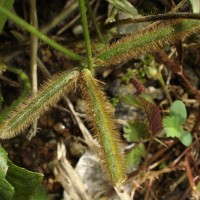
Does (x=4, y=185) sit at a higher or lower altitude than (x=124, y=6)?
lower

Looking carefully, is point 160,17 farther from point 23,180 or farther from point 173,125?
point 23,180

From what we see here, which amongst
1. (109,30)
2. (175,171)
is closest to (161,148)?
(175,171)

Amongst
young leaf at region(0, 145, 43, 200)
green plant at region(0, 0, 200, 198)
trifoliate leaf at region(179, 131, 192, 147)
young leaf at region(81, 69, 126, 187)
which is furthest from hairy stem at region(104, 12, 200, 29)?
young leaf at region(0, 145, 43, 200)

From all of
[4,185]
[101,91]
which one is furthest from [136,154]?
[4,185]

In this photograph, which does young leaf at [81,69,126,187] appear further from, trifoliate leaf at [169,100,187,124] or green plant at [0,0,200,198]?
trifoliate leaf at [169,100,187,124]

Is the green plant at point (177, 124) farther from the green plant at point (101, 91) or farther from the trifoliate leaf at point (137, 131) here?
the green plant at point (101, 91)
